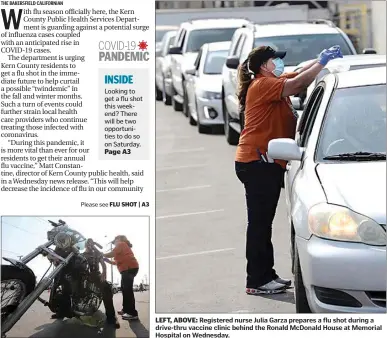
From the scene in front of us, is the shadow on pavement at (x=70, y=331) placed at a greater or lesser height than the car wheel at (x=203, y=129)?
lesser

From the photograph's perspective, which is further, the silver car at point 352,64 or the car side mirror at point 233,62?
the car side mirror at point 233,62

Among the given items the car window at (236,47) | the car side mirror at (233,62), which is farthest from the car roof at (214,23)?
the car side mirror at (233,62)

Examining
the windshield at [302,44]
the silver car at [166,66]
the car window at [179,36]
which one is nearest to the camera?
the windshield at [302,44]

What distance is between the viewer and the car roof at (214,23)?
587 inches

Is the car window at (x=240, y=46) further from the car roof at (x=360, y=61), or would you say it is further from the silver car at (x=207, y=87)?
the car roof at (x=360, y=61)

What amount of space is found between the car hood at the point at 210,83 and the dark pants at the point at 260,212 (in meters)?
7.18

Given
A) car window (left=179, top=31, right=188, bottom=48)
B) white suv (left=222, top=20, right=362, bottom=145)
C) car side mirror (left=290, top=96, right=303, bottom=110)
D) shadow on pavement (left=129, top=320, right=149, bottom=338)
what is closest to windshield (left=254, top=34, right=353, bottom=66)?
→ white suv (left=222, top=20, right=362, bottom=145)

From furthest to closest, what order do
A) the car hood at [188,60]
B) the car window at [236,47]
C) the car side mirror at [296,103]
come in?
the car hood at [188,60] → the car window at [236,47] → the car side mirror at [296,103]

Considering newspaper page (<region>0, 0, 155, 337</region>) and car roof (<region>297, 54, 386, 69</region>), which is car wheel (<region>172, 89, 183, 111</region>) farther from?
newspaper page (<region>0, 0, 155, 337</region>)

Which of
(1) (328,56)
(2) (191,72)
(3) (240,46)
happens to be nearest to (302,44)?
(3) (240,46)

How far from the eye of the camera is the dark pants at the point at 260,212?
21.1ft

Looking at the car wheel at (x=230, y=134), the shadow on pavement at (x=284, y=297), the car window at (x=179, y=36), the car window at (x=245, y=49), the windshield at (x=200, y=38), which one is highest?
the car window at (x=179, y=36)

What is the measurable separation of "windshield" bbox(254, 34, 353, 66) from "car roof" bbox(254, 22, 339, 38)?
5cm

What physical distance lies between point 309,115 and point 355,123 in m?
0.58
